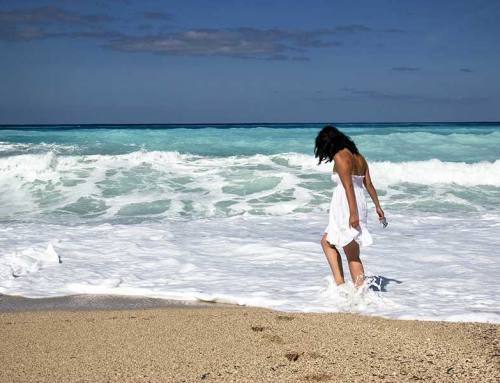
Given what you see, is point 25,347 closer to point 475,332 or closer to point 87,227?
point 475,332

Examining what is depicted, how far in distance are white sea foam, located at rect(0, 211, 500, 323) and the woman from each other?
318 millimetres

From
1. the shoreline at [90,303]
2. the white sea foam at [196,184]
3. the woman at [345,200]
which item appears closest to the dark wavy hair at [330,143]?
the woman at [345,200]

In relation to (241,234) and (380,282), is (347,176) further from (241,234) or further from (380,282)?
(241,234)

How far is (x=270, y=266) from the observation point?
22.0 feet

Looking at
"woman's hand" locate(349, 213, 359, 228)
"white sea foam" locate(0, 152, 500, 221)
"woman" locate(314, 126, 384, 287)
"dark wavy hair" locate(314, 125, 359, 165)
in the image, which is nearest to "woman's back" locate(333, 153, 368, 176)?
"woman" locate(314, 126, 384, 287)

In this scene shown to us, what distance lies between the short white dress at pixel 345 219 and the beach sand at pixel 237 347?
676 mm

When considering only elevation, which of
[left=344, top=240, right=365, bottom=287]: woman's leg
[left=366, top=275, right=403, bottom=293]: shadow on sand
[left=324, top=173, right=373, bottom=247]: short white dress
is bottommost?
[left=366, top=275, right=403, bottom=293]: shadow on sand

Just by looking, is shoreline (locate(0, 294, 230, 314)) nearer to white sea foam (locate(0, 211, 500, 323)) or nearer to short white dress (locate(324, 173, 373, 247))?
white sea foam (locate(0, 211, 500, 323))

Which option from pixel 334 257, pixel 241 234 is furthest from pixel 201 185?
pixel 334 257

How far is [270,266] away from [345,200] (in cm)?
197

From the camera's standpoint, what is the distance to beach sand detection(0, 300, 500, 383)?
11.0 feet

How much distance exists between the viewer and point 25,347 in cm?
392

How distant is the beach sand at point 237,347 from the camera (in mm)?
3359

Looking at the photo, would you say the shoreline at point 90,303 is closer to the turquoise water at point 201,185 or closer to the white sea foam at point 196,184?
the turquoise water at point 201,185
